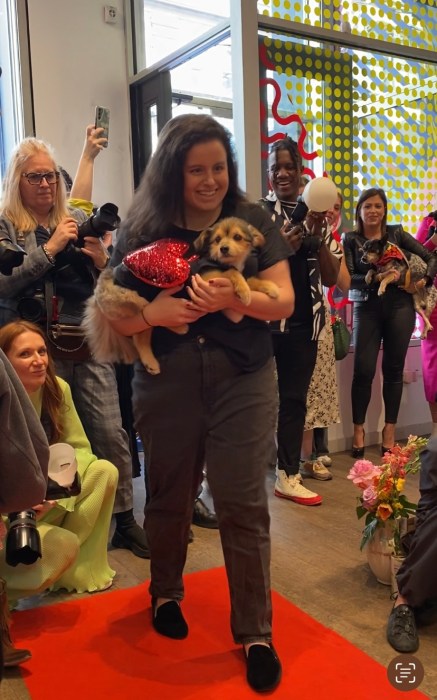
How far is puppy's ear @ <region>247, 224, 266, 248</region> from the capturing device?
5.18ft

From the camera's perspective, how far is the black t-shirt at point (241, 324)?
160 cm

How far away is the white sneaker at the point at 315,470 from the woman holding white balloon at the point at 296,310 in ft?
1.04

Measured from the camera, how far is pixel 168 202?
5.26ft

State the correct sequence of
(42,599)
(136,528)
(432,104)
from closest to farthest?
(42,599) < (136,528) < (432,104)

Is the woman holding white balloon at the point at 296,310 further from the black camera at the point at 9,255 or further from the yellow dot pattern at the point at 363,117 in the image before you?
the black camera at the point at 9,255

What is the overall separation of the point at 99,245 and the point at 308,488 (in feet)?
5.34

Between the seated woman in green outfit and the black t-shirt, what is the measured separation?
25.0 inches

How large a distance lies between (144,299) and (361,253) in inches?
87.4

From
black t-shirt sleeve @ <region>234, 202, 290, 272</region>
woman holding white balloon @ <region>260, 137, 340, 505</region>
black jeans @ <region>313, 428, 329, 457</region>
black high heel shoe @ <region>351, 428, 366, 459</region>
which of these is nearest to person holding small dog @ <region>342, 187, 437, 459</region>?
black high heel shoe @ <region>351, 428, 366, 459</region>

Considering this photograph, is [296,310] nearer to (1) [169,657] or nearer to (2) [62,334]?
(2) [62,334]

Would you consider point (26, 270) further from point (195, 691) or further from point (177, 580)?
point (195, 691)

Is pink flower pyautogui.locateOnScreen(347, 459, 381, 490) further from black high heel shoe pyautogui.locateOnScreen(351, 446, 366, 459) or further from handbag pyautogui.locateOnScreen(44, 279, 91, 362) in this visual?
black high heel shoe pyautogui.locateOnScreen(351, 446, 366, 459)

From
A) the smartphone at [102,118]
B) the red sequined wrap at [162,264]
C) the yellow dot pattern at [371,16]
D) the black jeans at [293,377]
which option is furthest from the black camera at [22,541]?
the yellow dot pattern at [371,16]

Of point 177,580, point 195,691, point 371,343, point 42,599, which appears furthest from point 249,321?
point 371,343
